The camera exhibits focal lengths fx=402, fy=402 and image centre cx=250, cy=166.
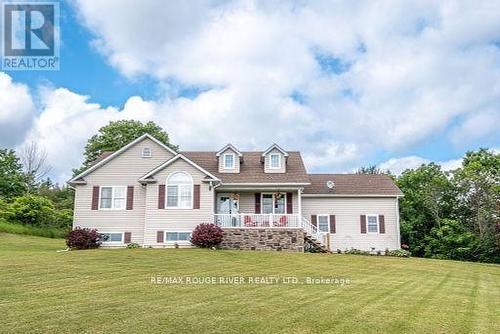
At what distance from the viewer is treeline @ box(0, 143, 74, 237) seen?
92.3 feet

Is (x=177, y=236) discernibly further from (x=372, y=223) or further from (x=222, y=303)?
(x=222, y=303)

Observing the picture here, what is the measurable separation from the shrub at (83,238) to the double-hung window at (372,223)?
16.6 meters

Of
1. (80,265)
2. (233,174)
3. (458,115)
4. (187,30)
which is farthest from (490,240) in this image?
(80,265)

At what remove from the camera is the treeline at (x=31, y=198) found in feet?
92.3

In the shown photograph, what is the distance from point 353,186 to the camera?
27312 millimetres

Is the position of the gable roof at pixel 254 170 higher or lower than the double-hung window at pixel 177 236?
higher

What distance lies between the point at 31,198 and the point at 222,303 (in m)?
25.9

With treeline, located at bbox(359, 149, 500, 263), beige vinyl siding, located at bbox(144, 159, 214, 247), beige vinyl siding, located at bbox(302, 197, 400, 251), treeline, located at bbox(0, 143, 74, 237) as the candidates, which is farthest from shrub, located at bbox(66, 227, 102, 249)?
treeline, located at bbox(359, 149, 500, 263)

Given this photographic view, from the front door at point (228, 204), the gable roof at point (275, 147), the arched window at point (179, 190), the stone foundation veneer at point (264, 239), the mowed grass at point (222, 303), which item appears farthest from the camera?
the gable roof at point (275, 147)

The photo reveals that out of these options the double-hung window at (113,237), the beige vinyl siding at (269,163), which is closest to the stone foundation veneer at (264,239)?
the beige vinyl siding at (269,163)

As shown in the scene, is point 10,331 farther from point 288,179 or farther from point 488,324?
point 288,179

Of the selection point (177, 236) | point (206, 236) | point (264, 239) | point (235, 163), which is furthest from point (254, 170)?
point (177, 236)

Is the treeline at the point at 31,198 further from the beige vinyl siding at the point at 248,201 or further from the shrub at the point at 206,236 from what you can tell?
the beige vinyl siding at the point at 248,201

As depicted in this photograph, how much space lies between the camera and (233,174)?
25.0 meters
